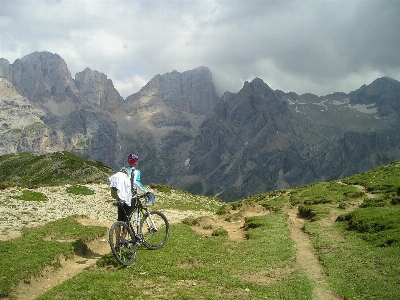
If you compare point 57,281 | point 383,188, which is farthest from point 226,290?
point 383,188

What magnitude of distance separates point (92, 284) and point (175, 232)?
9.94m

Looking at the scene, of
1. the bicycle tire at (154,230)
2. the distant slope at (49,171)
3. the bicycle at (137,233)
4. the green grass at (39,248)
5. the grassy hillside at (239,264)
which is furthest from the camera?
the distant slope at (49,171)

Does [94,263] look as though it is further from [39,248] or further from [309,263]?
[309,263]

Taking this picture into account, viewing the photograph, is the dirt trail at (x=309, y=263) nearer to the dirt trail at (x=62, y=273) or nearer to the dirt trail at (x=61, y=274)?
the dirt trail at (x=62, y=273)

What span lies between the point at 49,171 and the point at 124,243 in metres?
78.1

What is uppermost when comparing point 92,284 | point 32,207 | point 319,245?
point 32,207

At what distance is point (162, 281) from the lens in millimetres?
12953

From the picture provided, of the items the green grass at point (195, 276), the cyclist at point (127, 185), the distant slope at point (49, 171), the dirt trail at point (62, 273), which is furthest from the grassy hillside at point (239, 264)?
the distant slope at point (49, 171)

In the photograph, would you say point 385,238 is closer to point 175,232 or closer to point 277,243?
point 277,243

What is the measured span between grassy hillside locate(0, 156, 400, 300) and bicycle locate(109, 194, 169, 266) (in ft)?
1.64

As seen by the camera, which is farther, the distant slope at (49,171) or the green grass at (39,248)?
the distant slope at (49,171)

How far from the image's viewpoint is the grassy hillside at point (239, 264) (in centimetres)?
1203

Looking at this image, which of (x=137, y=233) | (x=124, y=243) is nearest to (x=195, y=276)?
(x=124, y=243)

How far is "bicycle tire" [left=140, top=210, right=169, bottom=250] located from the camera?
1697cm
